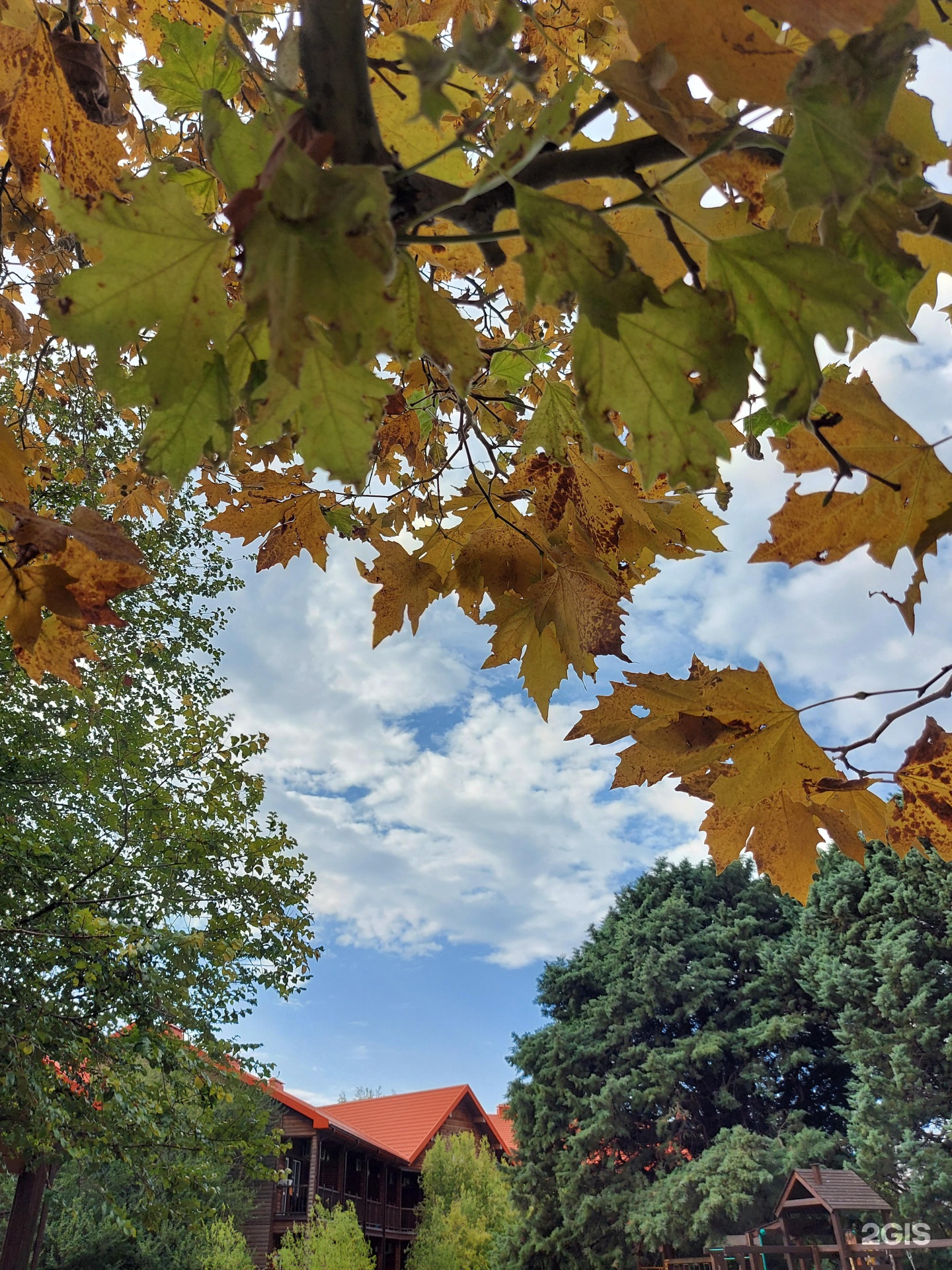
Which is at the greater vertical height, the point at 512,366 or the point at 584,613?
the point at 512,366

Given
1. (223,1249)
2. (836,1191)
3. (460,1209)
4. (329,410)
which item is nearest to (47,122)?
(329,410)

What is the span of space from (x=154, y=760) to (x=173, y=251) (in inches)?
362

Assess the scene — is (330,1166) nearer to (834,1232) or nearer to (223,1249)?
(223,1249)

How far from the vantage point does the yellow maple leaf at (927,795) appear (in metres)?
1.03

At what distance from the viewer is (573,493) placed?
1.18 m

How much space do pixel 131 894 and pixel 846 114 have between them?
667cm

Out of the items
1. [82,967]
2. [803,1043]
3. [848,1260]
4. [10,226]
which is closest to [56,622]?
[10,226]

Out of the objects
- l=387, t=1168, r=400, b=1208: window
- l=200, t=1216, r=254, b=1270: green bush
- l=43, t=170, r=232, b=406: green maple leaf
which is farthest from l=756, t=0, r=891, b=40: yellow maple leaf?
l=387, t=1168, r=400, b=1208: window

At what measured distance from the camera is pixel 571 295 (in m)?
0.57

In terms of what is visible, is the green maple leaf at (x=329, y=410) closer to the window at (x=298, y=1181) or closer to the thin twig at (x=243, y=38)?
the thin twig at (x=243, y=38)

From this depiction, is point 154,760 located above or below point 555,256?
above

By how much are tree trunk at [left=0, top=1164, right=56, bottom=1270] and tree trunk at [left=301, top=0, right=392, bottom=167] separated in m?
12.5

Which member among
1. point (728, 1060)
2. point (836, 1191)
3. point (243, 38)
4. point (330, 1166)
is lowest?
point (330, 1166)

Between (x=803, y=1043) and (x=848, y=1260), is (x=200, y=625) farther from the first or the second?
(x=803, y=1043)
